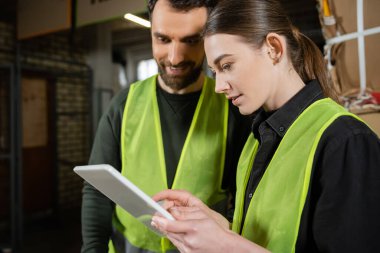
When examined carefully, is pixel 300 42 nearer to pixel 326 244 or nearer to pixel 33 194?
pixel 326 244

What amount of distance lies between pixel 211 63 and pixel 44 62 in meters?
4.83

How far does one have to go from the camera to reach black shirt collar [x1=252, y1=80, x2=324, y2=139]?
0.93 metres

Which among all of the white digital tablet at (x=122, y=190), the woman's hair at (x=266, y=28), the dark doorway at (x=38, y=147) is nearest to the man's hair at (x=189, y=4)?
the woman's hair at (x=266, y=28)

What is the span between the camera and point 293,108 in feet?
3.06

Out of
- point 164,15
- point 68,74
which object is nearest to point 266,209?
point 164,15

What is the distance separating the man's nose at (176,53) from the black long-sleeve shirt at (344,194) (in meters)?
0.64

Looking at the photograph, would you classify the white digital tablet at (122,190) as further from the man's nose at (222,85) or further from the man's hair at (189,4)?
the man's hair at (189,4)

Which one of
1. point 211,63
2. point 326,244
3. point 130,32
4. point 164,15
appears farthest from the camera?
point 130,32

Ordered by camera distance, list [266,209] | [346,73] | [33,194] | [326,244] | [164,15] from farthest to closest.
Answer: [33,194] → [346,73] → [164,15] → [266,209] → [326,244]

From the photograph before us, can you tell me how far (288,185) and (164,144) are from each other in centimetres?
64

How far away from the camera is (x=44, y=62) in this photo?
5223 mm

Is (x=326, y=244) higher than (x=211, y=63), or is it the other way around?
(x=211, y=63)

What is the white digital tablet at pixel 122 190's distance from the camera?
30.4 inches

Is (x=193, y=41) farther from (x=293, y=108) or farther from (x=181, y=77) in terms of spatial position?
(x=293, y=108)
